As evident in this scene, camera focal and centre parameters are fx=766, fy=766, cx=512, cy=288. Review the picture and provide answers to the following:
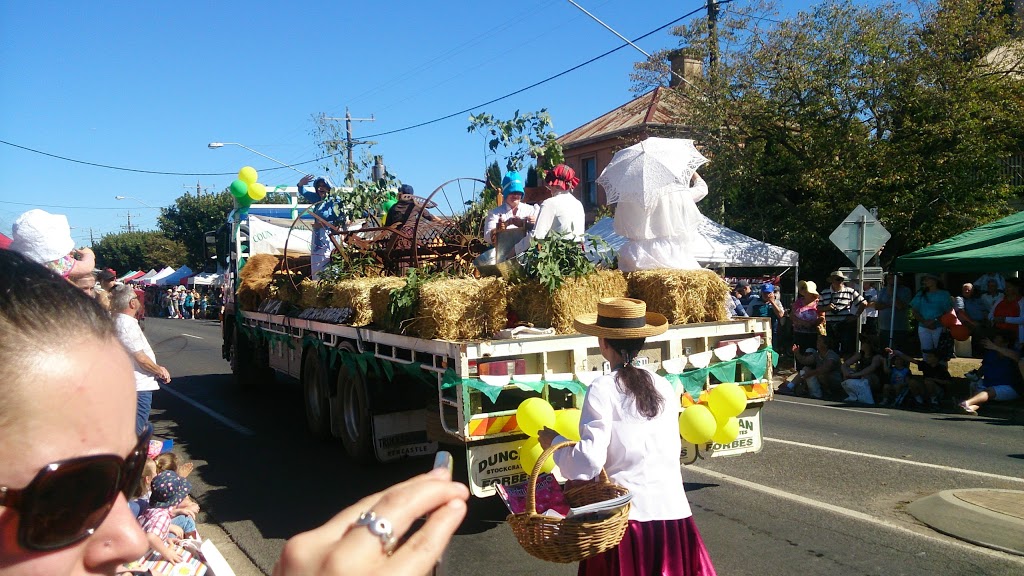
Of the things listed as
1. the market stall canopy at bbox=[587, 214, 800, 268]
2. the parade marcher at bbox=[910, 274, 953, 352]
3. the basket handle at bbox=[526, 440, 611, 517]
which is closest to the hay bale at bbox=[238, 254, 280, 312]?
the market stall canopy at bbox=[587, 214, 800, 268]

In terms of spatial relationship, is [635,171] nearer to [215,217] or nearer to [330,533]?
[330,533]

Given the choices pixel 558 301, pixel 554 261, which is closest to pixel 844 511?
pixel 558 301

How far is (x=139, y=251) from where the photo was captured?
68.7m

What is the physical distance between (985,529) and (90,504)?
6.18 meters

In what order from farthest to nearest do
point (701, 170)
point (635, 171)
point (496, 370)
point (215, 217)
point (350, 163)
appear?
1. point (215, 217)
2. point (701, 170)
3. point (350, 163)
4. point (635, 171)
5. point (496, 370)

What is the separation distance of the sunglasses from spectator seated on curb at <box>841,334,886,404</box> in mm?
12608

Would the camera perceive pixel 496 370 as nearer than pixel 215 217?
Yes

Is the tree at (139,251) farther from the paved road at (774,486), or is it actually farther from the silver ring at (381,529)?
the silver ring at (381,529)

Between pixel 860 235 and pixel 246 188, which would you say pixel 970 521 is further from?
pixel 246 188

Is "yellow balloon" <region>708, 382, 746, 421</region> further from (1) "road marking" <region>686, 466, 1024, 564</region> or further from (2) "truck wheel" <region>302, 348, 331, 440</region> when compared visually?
(2) "truck wheel" <region>302, 348, 331, 440</region>

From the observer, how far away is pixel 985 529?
5539 mm

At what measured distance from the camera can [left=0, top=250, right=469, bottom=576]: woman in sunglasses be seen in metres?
1.00

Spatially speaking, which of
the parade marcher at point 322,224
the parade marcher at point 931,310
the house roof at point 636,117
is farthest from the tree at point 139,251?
the parade marcher at point 931,310

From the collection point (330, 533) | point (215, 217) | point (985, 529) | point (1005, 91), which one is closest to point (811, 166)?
point (1005, 91)
